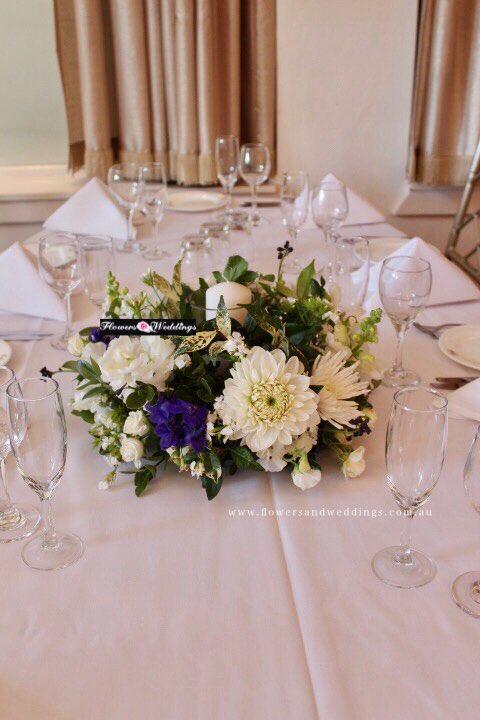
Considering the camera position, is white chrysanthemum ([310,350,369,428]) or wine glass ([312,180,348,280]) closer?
white chrysanthemum ([310,350,369,428])

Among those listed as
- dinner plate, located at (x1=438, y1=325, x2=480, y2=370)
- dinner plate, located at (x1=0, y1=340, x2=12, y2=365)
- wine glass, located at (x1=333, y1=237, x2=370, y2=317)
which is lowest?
dinner plate, located at (x1=438, y1=325, x2=480, y2=370)

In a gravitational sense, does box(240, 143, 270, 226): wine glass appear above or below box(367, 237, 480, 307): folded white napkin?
above

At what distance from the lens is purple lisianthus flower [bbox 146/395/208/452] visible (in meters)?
0.88

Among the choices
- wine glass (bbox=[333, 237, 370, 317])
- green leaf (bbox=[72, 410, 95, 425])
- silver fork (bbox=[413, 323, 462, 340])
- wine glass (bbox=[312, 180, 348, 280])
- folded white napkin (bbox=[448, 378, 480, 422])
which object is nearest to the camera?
green leaf (bbox=[72, 410, 95, 425])

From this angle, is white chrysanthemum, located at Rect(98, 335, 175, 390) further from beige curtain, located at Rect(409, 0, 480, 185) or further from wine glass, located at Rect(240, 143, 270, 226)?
beige curtain, located at Rect(409, 0, 480, 185)

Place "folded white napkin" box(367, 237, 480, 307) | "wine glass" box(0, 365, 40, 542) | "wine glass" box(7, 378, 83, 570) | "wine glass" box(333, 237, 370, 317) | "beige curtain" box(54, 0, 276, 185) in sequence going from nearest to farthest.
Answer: "wine glass" box(7, 378, 83, 570)
"wine glass" box(0, 365, 40, 542)
"wine glass" box(333, 237, 370, 317)
"folded white napkin" box(367, 237, 480, 307)
"beige curtain" box(54, 0, 276, 185)

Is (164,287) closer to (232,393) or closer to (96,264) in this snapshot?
(232,393)

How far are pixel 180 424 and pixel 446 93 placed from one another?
2.23 metres

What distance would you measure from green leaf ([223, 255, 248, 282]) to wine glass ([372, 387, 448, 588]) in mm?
374

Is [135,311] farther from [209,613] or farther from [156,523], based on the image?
[209,613]

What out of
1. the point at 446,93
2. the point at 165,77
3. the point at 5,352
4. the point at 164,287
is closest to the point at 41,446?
the point at 164,287

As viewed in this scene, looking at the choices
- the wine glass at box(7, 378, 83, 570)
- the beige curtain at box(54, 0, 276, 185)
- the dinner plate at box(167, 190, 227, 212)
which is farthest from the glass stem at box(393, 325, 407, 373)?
the beige curtain at box(54, 0, 276, 185)

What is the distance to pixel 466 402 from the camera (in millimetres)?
1106

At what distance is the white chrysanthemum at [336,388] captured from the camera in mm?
921
